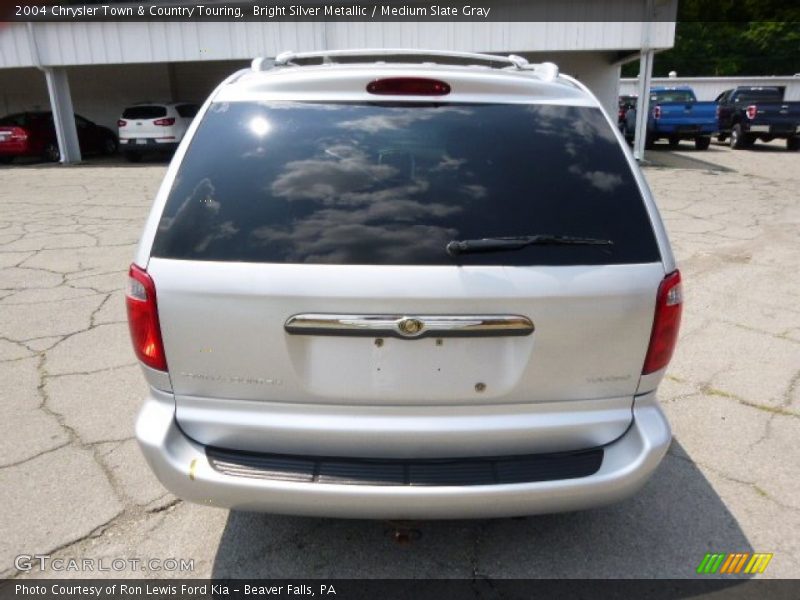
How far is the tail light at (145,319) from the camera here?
1.95 m

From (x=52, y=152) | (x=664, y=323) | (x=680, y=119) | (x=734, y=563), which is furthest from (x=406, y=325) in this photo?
(x=52, y=152)

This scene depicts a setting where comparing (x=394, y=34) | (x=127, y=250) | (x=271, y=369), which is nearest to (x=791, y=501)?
(x=271, y=369)

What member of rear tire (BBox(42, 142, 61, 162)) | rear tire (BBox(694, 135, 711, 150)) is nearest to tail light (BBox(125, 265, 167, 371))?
rear tire (BBox(42, 142, 61, 162))

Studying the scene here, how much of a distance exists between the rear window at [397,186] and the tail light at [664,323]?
4.5 inches

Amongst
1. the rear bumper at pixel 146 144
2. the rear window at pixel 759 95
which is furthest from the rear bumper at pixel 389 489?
the rear window at pixel 759 95

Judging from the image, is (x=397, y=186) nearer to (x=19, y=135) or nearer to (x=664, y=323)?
(x=664, y=323)

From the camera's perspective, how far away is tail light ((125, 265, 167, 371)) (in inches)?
76.9

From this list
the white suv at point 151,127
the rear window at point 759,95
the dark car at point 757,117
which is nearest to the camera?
the white suv at point 151,127

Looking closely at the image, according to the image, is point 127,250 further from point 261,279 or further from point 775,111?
point 775,111

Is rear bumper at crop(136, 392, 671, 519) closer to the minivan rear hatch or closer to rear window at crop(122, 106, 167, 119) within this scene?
the minivan rear hatch

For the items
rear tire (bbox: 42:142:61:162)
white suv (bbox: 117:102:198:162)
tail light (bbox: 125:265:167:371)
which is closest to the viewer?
tail light (bbox: 125:265:167:371)

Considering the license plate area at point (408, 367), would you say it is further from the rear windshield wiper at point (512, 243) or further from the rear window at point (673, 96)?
the rear window at point (673, 96)

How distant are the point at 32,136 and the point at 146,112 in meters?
3.89

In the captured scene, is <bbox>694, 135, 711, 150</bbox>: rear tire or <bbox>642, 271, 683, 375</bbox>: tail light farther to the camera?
<bbox>694, 135, 711, 150</bbox>: rear tire
